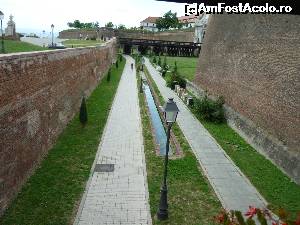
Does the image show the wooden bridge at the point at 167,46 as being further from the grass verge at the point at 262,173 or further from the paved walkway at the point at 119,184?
the grass verge at the point at 262,173

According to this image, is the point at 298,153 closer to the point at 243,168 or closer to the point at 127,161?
the point at 243,168

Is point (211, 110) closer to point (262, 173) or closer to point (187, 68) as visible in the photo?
point (262, 173)

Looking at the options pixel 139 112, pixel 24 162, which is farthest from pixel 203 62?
pixel 24 162

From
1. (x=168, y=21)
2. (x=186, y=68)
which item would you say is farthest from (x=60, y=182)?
(x=168, y=21)

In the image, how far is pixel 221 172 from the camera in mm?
12508

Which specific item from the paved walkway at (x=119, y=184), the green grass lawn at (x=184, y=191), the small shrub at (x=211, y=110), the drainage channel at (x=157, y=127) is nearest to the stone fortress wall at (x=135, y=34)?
the drainage channel at (x=157, y=127)

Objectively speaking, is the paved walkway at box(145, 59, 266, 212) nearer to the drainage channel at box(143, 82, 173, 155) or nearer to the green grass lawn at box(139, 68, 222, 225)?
the green grass lawn at box(139, 68, 222, 225)

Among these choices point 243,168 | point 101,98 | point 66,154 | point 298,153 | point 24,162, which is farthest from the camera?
point 101,98

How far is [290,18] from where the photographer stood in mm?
13305

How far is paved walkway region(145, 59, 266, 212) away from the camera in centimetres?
1044

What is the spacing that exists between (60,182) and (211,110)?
10569 millimetres

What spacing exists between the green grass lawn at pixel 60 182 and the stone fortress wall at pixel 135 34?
68.3 metres

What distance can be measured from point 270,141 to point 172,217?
5745 mm

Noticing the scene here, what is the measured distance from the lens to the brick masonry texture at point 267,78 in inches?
492
